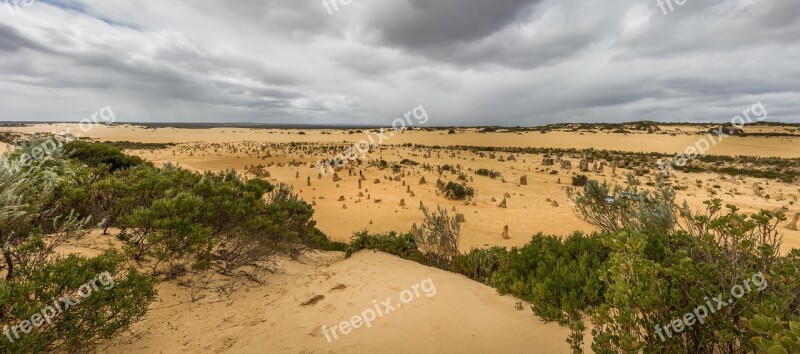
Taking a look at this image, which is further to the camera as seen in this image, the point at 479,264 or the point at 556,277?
the point at 479,264

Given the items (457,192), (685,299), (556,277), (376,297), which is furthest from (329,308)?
(457,192)

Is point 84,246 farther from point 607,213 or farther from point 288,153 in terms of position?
point 288,153

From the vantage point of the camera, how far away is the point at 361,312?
495cm

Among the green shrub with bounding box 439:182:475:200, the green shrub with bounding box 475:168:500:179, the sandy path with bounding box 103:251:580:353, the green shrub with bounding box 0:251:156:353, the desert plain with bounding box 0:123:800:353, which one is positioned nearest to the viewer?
the green shrub with bounding box 0:251:156:353

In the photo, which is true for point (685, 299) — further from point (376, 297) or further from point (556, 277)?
point (376, 297)

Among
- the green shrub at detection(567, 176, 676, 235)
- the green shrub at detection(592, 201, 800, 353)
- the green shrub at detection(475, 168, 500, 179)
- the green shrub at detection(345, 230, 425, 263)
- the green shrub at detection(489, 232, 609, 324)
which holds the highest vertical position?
the green shrub at detection(592, 201, 800, 353)

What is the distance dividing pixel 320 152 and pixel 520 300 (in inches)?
1289

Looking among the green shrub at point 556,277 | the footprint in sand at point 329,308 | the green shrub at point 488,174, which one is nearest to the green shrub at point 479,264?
the green shrub at point 556,277

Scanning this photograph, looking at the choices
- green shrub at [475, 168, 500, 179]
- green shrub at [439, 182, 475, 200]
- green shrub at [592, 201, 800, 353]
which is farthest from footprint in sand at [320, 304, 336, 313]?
green shrub at [475, 168, 500, 179]

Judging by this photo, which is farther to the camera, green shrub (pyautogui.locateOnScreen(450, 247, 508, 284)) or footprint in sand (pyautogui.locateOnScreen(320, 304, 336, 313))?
green shrub (pyautogui.locateOnScreen(450, 247, 508, 284))

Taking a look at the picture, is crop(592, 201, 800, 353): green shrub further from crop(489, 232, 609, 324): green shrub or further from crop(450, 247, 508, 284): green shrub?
crop(450, 247, 508, 284): green shrub

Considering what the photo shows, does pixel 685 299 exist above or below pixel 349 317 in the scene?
above

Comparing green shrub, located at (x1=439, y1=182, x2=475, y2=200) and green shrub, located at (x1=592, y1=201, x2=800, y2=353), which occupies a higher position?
green shrub, located at (x1=592, y1=201, x2=800, y2=353)

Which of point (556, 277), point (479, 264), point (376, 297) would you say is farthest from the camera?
point (479, 264)
